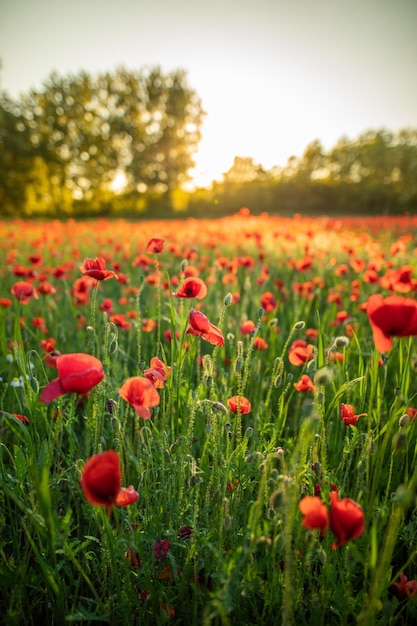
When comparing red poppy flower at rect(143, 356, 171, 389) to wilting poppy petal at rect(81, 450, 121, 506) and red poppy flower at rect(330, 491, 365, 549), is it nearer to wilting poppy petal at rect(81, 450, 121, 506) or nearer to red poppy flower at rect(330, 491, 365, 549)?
wilting poppy petal at rect(81, 450, 121, 506)

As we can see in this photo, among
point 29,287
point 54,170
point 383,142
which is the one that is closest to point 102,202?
point 54,170

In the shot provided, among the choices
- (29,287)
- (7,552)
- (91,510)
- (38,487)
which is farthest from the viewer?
(29,287)

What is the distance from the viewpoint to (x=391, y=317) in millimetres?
937

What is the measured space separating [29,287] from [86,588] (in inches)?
52.0

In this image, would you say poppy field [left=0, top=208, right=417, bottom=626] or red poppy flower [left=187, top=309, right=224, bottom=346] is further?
red poppy flower [left=187, top=309, right=224, bottom=346]

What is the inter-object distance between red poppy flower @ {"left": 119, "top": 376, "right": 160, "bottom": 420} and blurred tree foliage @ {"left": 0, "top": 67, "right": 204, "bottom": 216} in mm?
30245

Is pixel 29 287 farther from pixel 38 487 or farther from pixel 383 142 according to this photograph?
pixel 383 142

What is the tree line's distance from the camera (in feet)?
93.1

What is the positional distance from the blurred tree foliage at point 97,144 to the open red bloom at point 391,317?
30429 millimetres

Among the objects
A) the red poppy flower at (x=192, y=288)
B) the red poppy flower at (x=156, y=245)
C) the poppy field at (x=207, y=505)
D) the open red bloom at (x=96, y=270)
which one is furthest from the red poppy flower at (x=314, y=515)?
the red poppy flower at (x=156, y=245)

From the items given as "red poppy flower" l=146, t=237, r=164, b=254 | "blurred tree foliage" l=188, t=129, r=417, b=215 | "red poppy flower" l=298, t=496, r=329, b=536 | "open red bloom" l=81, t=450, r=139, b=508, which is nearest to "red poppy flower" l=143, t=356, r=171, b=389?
"open red bloom" l=81, t=450, r=139, b=508

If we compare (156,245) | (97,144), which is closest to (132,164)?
(97,144)

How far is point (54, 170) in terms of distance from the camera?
31.3 metres

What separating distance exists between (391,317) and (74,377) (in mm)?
732
